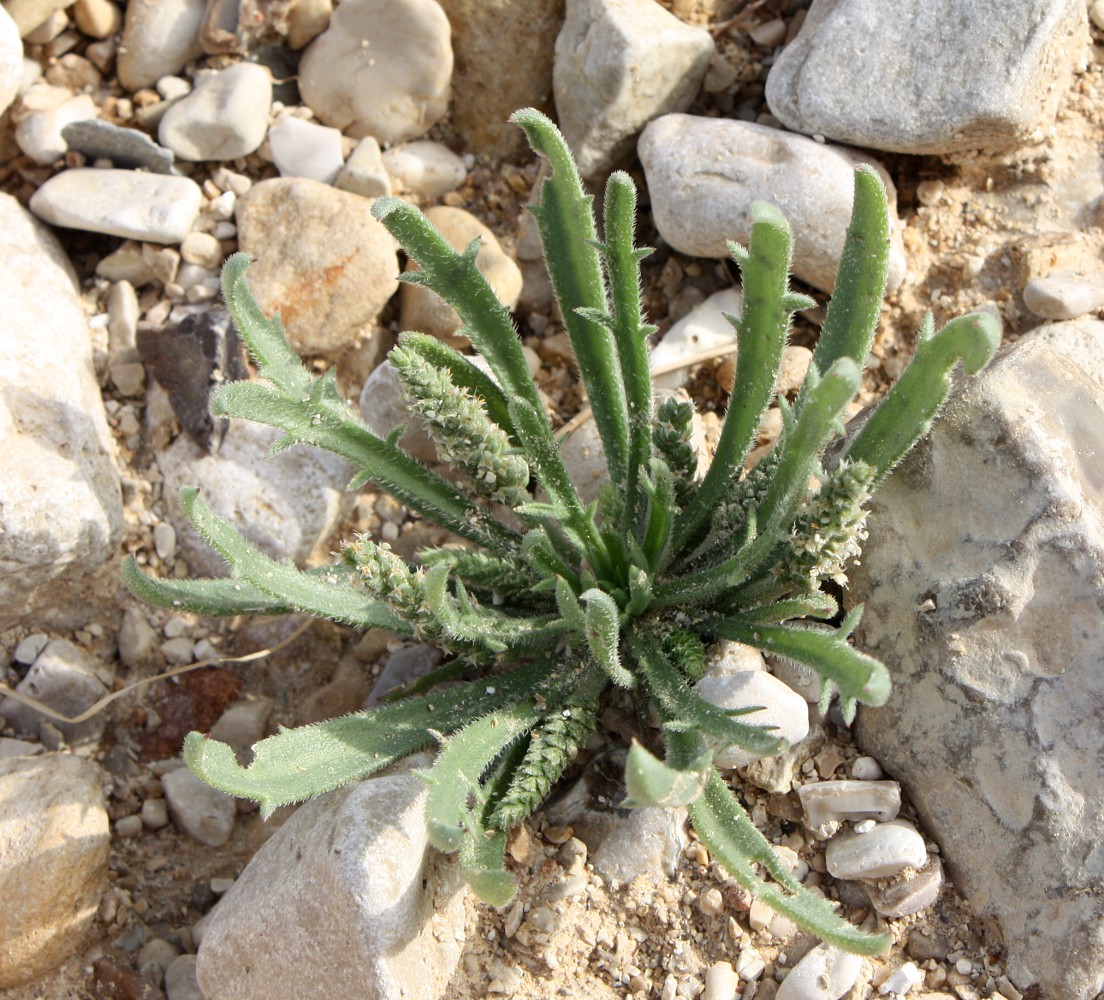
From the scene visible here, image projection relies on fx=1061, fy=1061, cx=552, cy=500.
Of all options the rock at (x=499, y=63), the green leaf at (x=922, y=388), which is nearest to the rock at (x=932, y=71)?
the rock at (x=499, y=63)

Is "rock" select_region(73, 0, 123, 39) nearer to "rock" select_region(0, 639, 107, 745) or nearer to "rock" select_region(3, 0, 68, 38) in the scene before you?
"rock" select_region(3, 0, 68, 38)

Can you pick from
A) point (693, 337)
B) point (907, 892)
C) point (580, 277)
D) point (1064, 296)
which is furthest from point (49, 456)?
point (1064, 296)

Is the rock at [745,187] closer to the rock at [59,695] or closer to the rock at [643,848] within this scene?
the rock at [643,848]

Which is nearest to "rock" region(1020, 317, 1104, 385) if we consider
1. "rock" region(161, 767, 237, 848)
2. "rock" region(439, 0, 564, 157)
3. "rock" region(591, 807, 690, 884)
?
"rock" region(591, 807, 690, 884)

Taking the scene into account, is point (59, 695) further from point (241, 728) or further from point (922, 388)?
point (922, 388)

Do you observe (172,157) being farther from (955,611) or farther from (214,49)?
(955,611)

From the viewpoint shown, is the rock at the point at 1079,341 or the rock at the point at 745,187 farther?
the rock at the point at 745,187

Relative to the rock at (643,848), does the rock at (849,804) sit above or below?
above
